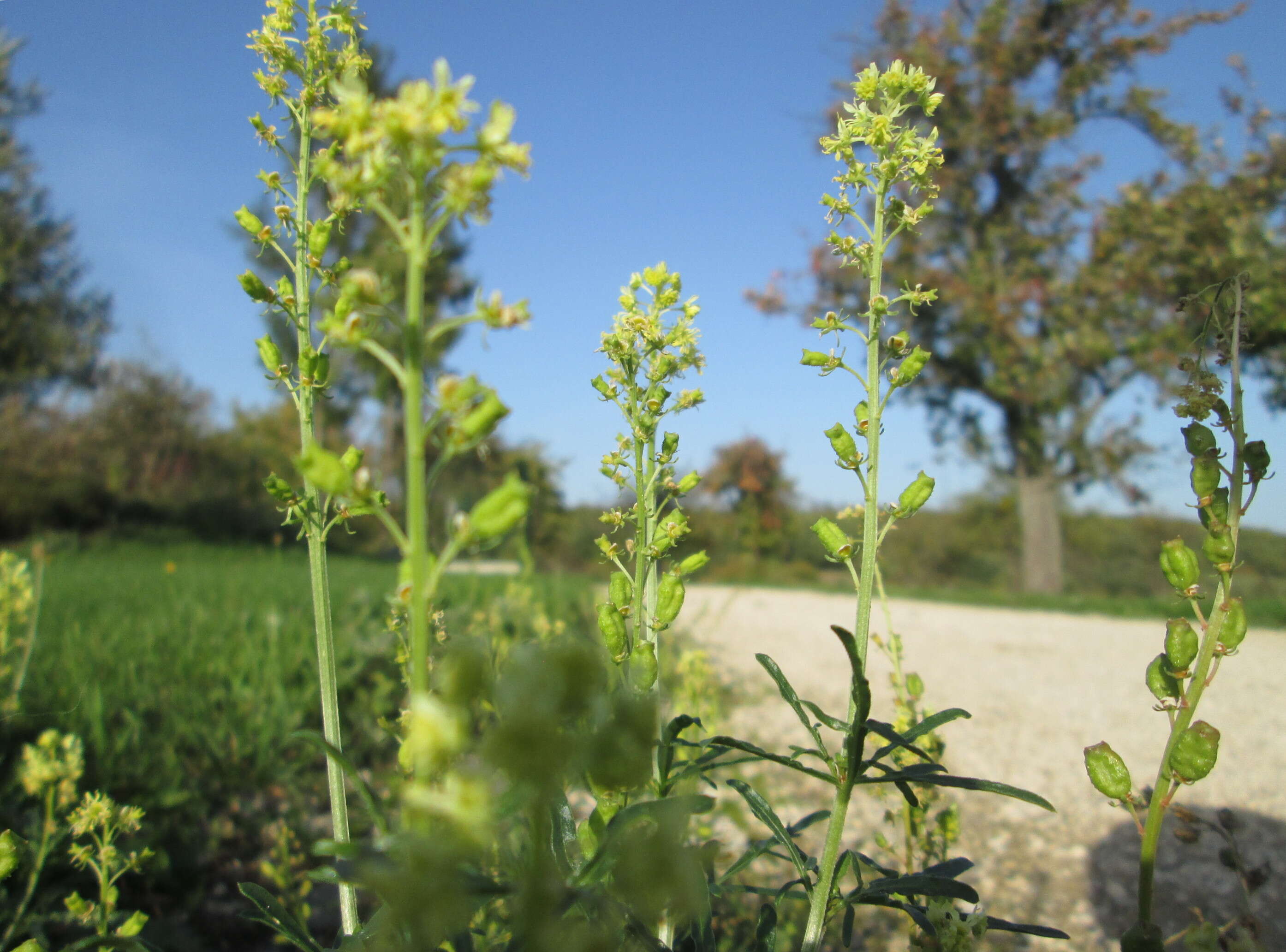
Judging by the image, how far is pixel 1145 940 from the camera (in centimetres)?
77

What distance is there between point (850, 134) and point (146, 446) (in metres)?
23.2

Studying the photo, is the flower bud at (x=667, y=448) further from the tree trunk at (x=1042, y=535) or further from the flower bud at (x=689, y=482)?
the tree trunk at (x=1042, y=535)

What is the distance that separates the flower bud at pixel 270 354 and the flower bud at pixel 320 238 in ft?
0.47

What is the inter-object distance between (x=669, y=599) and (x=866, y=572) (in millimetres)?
266

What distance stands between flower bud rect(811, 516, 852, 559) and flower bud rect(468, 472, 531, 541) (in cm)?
60

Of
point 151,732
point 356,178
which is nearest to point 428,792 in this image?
point 356,178

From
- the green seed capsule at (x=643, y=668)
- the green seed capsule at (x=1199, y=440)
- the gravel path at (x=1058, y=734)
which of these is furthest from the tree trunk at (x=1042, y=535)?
the green seed capsule at (x=643, y=668)

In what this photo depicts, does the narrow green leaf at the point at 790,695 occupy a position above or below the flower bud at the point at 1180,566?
below

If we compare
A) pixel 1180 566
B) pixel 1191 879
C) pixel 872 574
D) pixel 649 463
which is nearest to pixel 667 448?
pixel 649 463

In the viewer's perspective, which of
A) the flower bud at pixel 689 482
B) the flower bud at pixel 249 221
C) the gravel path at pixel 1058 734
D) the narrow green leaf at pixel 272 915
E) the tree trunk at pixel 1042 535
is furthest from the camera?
the tree trunk at pixel 1042 535

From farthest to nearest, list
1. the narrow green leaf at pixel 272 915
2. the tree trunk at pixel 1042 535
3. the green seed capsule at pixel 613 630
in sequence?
the tree trunk at pixel 1042 535 < the green seed capsule at pixel 613 630 < the narrow green leaf at pixel 272 915

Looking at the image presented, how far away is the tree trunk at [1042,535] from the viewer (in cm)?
1614

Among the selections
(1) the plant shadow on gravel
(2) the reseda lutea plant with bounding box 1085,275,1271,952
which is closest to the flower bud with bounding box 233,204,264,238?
(2) the reseda lutea plant with bounding box 1085,275,1271,952

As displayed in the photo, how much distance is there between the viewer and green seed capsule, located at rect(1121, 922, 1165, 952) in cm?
77
